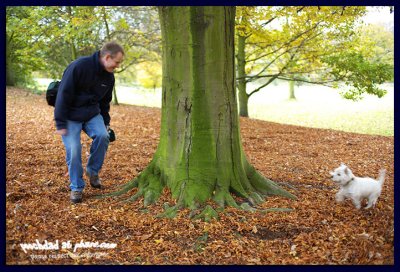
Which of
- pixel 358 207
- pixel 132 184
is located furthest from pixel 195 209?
pixel 358 207

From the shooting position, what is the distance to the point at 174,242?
303 cm

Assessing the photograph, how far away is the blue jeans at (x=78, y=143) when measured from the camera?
11.8 ft

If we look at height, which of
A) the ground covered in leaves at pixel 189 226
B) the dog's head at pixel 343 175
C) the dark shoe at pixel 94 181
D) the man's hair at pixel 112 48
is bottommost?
the ground covered in leaves at pixel 189 226

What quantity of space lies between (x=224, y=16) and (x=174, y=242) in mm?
1950

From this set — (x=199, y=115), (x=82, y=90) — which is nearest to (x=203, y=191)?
(x=199, y=115)

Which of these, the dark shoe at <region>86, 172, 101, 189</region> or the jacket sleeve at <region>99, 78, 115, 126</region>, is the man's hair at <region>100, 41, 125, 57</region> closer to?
the jacket sleeve at <region>99, 78, 115, 126</region>

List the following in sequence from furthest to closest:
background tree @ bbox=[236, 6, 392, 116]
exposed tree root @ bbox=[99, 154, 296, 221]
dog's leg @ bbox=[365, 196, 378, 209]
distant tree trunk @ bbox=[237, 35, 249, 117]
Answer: distant tree trunk @ bbox=[237, 35, 249, 117] < background tree @ bbox=[236, 6, 392, 116] < exposed tree root @ bbox=[99, 154, 296, 221] < dog's leg @ bbox=[365, 196, 378, 209]

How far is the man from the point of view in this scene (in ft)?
11.1

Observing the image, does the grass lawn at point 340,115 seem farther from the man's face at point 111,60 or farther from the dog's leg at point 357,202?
the man's face at point 111,60

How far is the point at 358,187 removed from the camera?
3.34 metres

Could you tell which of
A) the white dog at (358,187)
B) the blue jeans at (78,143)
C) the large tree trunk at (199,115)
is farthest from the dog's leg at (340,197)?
the blue jeans at (78,143)

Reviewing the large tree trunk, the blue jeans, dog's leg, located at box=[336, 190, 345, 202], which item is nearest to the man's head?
the large tree trunk

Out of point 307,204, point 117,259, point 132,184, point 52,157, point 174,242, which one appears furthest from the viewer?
point 52,157
